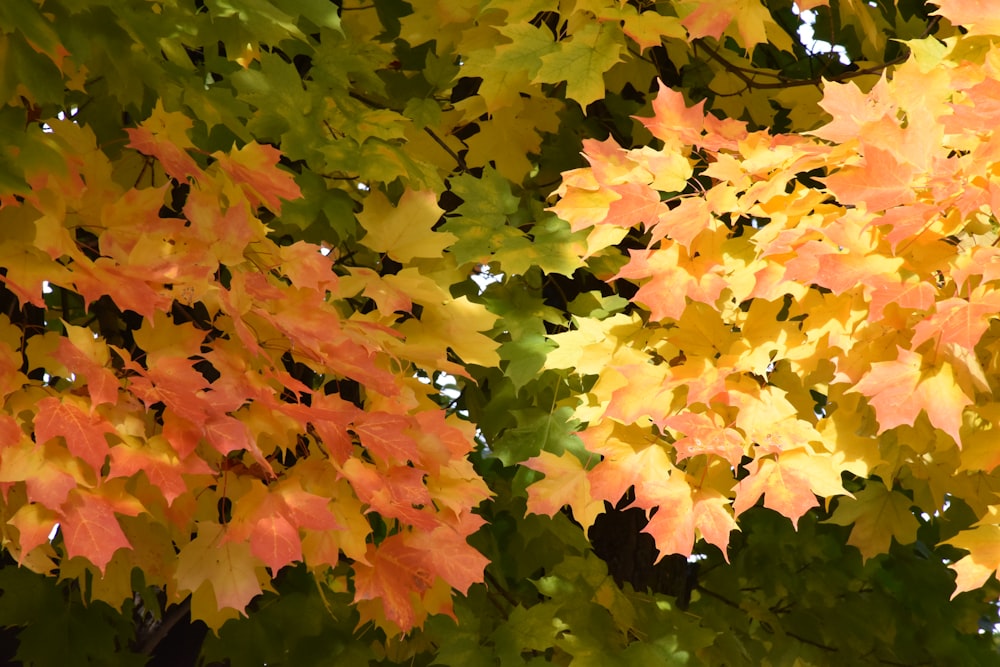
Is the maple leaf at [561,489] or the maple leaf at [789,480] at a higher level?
the maple leaf at [789,480]

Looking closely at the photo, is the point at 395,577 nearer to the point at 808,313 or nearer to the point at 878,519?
the point at 808,313

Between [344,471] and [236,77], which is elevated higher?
[236,77]

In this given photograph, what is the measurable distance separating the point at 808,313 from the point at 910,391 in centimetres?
54

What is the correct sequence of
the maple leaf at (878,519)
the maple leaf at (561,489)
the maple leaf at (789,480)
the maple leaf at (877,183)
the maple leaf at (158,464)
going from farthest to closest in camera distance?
the maple leaf at (878,519), the maple leaf at (561,489), the maple leaf at (789,480), the maple leaf at (877,183), the maple leaf at (158,464)

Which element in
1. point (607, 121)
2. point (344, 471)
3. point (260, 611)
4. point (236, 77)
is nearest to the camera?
point (344, 471)

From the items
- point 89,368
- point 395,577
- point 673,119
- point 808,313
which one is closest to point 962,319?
point 808,313

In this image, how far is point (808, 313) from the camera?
11.4 feet

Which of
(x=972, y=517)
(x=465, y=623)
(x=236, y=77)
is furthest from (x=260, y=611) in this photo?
(x=972, y=517)

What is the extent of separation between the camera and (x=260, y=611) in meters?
4.54

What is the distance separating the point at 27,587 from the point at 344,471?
203 cm

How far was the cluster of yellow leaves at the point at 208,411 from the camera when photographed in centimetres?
276

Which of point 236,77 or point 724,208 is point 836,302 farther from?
point 236,77

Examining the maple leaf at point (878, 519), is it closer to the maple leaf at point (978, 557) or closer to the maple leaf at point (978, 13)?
the maple leaf at point (978, 557)

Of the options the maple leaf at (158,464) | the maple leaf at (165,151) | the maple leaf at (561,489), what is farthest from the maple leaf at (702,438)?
the maple leaf at (165,151)
